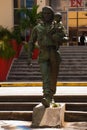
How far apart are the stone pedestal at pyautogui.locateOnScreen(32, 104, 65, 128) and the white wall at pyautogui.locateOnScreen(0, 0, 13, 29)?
1475 centimetres

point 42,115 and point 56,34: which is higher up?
point 56,34

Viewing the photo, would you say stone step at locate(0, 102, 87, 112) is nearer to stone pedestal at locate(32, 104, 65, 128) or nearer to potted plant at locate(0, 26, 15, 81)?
stone pedestal at locate(32, 104, 65, 128)

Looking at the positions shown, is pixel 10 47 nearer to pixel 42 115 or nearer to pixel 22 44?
pixel 22 44

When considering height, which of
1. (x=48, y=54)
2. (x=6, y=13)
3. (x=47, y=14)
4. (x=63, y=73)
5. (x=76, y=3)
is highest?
(x=47, y=14)

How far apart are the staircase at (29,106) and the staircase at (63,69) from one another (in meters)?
8.77

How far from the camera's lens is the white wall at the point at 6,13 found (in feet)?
79.6

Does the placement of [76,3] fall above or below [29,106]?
above

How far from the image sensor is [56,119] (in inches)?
381

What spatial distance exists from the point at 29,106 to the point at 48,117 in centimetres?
132

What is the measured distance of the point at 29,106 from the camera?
433 inches

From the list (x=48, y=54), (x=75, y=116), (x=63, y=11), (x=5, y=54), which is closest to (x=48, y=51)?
(x=48, y=54)

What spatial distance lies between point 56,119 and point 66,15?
2141 cm

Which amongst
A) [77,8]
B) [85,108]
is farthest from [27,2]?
[85,108]

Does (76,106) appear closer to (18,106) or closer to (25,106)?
(25,106)
